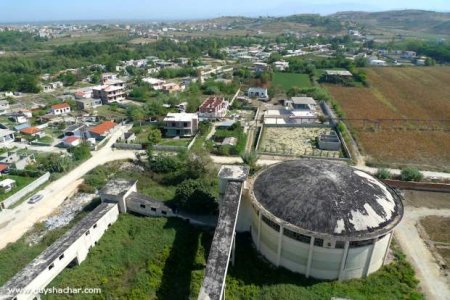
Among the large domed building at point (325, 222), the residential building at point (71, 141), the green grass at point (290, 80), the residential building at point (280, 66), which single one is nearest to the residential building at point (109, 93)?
the residential building at point (71, 141)

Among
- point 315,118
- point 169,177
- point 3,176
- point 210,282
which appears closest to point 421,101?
point 315,118

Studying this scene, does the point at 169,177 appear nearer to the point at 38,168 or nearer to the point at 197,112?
the point at 38,168

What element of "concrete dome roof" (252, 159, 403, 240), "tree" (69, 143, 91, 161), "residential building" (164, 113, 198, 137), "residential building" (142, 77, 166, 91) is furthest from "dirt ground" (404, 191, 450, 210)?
"residential building" (142, 77, 166, 91)

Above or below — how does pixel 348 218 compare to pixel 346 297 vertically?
above

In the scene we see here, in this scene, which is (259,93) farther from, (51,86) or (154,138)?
(51,86)

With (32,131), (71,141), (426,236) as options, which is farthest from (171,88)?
(426,236)

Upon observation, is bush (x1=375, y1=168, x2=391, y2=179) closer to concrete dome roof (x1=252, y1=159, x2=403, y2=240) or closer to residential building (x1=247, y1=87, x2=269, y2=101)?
concrete dome roof (x1=252, y1=159, x2=403, y2=240)

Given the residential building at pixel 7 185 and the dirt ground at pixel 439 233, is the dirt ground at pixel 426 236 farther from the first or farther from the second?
the residential building at pixel 7 185
